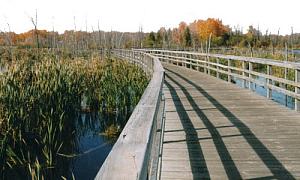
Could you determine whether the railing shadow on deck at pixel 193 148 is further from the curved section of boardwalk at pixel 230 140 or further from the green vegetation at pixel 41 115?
the green vegetation at pixel 41 115

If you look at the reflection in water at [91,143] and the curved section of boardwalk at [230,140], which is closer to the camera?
the curved section of boardwalk at [230,140]

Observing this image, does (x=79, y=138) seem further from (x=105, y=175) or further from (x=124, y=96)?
(x=105, y=175)

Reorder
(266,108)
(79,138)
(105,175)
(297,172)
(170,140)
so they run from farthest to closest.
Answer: (79,138) → (266,108) → (170,140) → (297,172) → (105,175)

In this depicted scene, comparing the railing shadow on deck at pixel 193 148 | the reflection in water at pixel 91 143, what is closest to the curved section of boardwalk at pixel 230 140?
the railing shadow on deck at pixel 193 148

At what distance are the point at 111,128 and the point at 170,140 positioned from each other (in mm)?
4542

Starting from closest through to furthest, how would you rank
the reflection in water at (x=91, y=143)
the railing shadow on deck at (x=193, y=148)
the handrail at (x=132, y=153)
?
the handrail at (x=132, y=153) < the railing shadow on deck at (x=193, y=148) < the reflection in water at (x=91, y=143)

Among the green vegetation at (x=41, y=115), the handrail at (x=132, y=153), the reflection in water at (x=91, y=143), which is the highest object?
the handrail at (x=132, y=153)

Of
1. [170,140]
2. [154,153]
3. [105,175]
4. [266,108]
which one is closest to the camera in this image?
[105,175]

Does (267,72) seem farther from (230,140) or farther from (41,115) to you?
(41,115)

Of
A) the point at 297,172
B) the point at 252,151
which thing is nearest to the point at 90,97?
the point at 252,151

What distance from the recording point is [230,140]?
522 cm

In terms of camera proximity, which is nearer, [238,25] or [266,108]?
[266,108]

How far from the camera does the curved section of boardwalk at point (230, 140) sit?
158 inches

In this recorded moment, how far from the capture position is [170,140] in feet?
17.4
